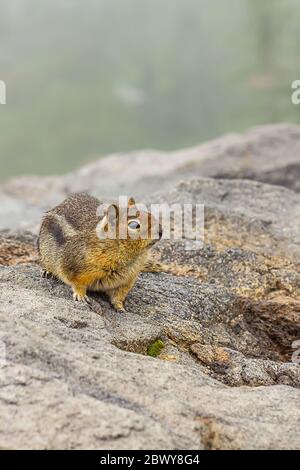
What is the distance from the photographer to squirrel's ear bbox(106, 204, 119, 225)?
8719 mm

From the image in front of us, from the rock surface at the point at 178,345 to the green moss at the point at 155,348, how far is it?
35 millimetres

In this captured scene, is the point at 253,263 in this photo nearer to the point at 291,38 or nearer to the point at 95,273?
the point at 95,273

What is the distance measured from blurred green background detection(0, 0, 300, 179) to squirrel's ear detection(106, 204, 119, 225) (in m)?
34.8

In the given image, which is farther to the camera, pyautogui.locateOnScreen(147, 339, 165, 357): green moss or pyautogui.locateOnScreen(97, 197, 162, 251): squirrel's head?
pyautogui.locateOnScreen(97, 197, 162, 251): squirrel's head

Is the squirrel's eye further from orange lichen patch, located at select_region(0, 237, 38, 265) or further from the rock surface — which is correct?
orange lichen patch, located at select_region(0, 237, 38, 265)

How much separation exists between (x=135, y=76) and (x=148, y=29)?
22110 mm

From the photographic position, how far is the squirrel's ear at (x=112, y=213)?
872 centimetres

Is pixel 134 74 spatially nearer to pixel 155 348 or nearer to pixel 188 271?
pixel 188 271

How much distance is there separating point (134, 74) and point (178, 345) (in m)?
80.5

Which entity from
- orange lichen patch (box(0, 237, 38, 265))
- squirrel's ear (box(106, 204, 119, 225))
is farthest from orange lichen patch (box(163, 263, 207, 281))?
squirrel's ear (box(106, 204, 119, 225))

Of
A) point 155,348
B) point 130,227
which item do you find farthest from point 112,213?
point 155,348
